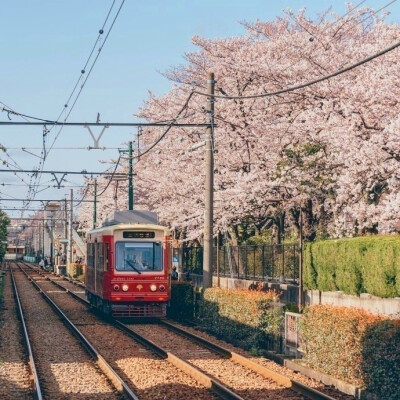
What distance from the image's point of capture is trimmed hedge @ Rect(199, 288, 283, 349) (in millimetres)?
19328

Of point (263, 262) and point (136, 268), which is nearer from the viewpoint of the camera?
point (136, 268)

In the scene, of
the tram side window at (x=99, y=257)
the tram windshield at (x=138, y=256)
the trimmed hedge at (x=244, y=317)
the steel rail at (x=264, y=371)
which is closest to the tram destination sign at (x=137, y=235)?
the tram windshield at (x=138, y=256)

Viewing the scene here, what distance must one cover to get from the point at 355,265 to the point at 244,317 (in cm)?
626

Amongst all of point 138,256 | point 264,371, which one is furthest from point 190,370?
point 138,256

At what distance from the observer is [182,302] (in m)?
29.4

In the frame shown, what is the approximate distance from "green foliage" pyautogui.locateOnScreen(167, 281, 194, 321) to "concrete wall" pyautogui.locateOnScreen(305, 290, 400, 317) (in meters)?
4.14

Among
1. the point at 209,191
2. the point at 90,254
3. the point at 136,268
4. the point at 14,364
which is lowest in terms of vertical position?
the point at 14,364

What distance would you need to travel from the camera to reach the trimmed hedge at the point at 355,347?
494 inches

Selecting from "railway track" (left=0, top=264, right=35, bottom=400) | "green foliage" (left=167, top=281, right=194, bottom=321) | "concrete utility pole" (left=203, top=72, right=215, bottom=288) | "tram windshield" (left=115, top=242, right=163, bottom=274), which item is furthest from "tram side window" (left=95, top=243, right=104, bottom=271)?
"concrete utility pole" (left=203, top=72, right=215, bottom=288)

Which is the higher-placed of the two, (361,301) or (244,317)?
(361,301)

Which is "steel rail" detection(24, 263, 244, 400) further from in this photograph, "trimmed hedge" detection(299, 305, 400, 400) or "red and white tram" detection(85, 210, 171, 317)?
"red and white tram" detection(85, 210, 171, 317)

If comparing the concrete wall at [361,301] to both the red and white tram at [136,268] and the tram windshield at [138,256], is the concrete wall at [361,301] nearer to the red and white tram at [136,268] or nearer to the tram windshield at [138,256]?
the red and white tram at [136,268]

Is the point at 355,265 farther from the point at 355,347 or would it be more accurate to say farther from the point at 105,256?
the point at 355,347

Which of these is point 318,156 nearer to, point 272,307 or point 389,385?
point 272,307
